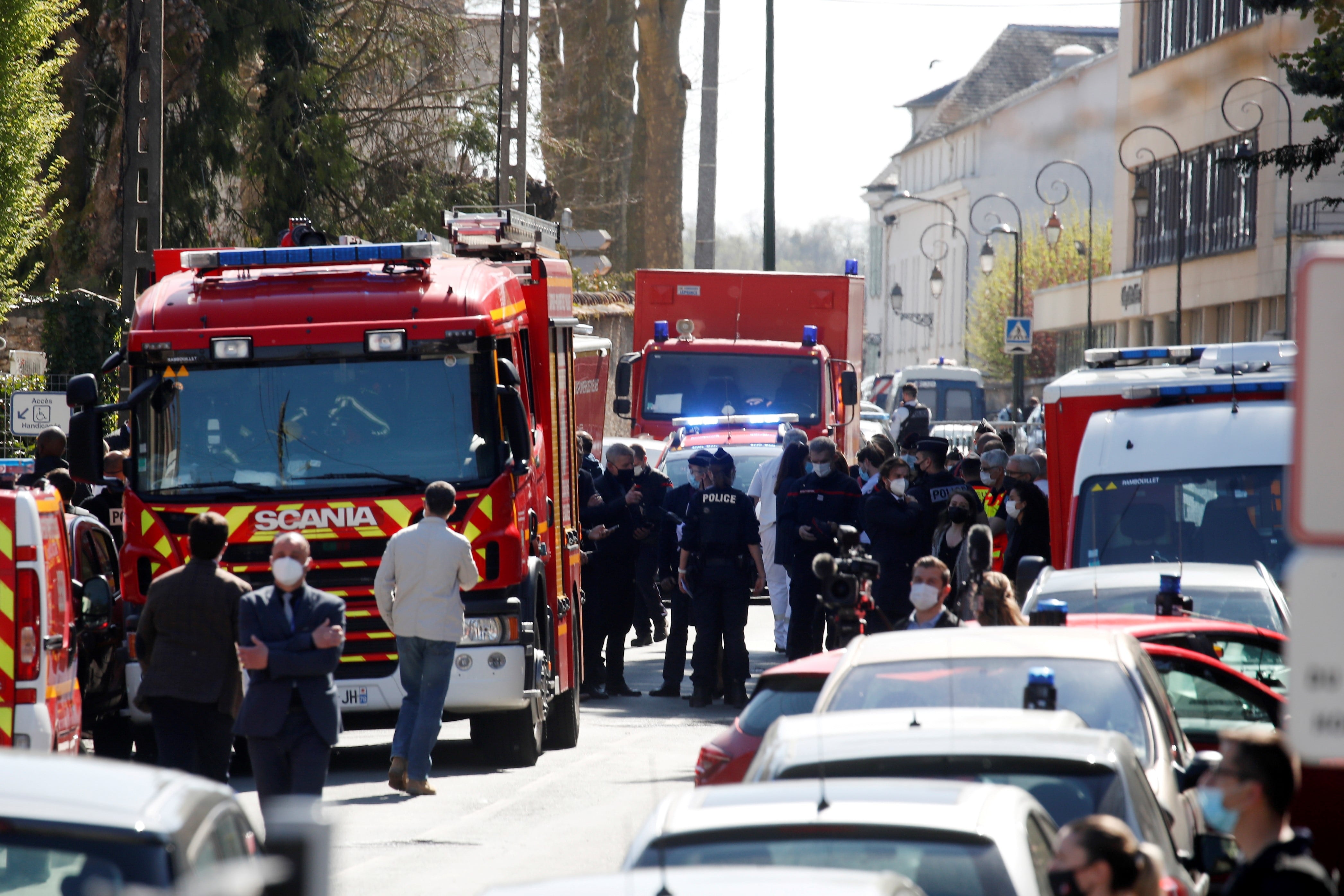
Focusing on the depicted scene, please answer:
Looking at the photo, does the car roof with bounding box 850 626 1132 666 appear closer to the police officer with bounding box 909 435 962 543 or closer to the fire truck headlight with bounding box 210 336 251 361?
the fire truck headlight with bounding box 210 336 251 361

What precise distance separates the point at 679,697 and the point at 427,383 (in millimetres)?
5181

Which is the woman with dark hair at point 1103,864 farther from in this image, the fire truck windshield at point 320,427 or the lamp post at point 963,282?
→ the lamp post at point 963,282

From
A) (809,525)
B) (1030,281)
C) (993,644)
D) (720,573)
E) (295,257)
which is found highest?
(1030,281)

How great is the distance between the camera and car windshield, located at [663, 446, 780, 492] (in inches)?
816

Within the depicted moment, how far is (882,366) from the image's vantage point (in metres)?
109

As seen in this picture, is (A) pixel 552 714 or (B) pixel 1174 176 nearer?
(A) pixel 552 714

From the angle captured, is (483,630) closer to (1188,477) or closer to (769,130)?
(1188,477)

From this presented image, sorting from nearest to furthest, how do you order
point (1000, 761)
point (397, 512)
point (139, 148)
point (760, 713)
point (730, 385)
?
point (1000, 761)
point (760, 713)
point (397, 512)
point (139, 148)
point (730, 385)

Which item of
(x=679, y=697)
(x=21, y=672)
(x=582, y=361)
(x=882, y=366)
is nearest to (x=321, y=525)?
(x=21, y=672)

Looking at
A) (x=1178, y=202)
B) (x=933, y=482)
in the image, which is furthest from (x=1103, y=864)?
(x=1178, y=202)

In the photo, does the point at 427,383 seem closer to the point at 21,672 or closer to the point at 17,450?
the point at 21,672

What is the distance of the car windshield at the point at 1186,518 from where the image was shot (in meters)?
12.6

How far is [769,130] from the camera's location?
109ft

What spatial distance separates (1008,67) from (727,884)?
32622 millimetres
